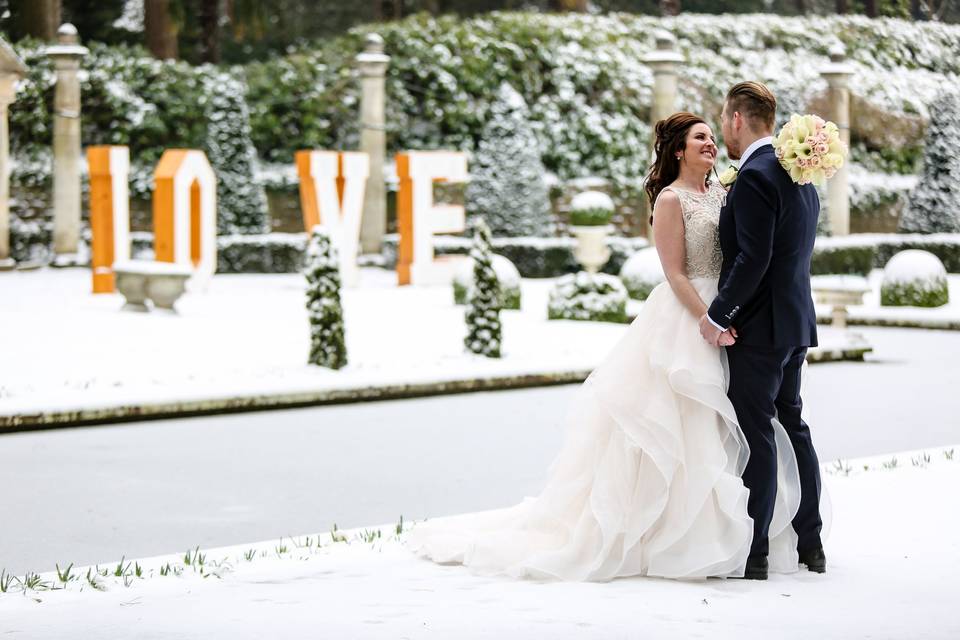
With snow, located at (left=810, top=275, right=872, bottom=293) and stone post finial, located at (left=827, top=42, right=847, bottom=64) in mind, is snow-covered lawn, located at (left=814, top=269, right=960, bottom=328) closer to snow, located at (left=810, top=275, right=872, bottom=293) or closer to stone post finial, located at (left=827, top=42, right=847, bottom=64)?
snow, located at (left=810, top=275, right=872, bottom=293)

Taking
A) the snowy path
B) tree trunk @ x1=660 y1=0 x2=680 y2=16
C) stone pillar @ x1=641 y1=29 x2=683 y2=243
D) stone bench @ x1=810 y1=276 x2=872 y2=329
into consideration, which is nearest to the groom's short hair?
the snowy path

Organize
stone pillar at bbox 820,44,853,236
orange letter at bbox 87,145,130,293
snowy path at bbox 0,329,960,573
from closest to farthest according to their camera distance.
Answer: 1. snowy path at bbox 0,329,960,573
2. orange letter at bbox 87,145,130,293
3. stone pillar at bbox 820,44,853,236

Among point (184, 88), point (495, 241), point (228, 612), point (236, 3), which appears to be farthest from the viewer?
point (236, 3)

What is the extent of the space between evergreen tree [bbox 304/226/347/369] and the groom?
21.6ft

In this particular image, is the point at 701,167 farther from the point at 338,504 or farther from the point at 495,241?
the point at 495,241

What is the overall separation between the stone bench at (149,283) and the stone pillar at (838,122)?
1211 cm

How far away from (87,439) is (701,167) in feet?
17.2

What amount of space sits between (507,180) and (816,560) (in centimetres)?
1720

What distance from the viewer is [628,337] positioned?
5504 millimetres

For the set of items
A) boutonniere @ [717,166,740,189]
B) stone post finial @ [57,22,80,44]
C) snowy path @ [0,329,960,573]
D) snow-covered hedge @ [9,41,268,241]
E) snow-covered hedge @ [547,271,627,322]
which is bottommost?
snowy path @ [0,329,960,573]

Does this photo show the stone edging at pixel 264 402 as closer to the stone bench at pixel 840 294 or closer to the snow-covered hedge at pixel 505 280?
the snow-covered hedge at pixel 505 280

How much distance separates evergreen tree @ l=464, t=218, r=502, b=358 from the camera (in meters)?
12.4

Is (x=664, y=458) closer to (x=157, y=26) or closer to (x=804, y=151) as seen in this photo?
(x=804, y=151)

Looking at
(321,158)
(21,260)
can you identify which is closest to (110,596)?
(321,158)
